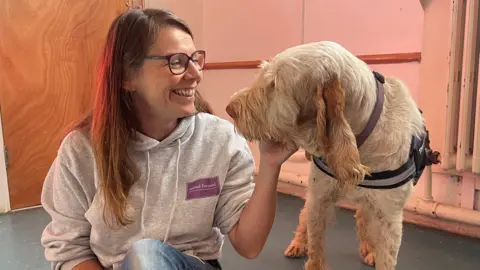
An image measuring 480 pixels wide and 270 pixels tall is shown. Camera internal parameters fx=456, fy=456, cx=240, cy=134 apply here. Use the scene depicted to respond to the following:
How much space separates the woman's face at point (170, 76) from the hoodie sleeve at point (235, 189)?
20 cm

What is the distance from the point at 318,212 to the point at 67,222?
0.83 metres

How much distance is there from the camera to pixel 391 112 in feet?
4.45

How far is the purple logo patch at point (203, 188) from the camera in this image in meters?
1.24

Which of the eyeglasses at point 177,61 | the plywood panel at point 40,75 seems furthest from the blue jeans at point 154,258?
the plywood panel at point 40,75

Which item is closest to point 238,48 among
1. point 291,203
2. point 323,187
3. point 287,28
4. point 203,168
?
point 287,28

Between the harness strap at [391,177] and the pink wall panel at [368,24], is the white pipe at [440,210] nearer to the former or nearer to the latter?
the pink wall panel at [368,24]

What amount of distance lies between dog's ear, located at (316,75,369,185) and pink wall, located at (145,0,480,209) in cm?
117

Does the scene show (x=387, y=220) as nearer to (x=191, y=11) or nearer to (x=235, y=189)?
(x=235, y=189)

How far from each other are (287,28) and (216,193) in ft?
5.86

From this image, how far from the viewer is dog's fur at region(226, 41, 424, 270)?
1.13 meters

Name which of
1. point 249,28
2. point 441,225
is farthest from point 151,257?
point 249,28

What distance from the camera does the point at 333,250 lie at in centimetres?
205

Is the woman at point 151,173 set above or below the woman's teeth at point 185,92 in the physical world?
below

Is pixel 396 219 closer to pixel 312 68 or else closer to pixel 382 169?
pixel 382 169
